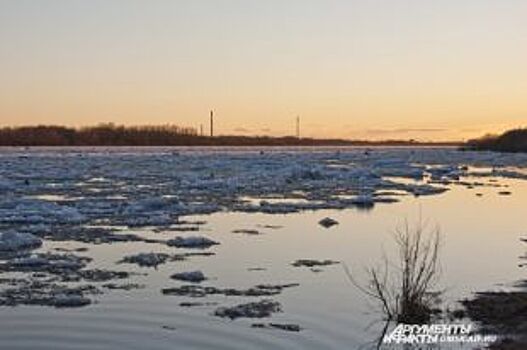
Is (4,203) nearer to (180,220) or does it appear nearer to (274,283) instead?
(180,220)

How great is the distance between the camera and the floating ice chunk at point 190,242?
44.2 ft

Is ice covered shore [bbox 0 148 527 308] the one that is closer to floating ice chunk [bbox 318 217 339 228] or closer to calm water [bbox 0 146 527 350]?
floating ice chunk [bbox 318 217 339 228]

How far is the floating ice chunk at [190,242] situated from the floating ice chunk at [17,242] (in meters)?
2.03

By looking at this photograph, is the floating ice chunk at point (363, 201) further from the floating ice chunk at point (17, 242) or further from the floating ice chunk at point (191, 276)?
the floating ice chunk at point (191, 276)

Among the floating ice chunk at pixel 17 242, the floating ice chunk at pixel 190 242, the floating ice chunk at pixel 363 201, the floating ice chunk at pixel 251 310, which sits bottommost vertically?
the floating ice chunk at pixel 363 201

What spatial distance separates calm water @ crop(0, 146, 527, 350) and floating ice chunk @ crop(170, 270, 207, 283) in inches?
6.7

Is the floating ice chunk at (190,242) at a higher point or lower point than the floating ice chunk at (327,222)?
Result: higher

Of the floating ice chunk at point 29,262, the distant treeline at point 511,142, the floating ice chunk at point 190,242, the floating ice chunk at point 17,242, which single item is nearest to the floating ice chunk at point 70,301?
the floating ice chunk at point 29,262

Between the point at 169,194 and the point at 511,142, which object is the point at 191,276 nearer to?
the point at 169,194

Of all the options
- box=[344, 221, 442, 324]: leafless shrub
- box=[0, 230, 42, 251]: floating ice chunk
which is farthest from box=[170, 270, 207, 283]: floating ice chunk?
box=[0, 230, 42, 251]: floating ice chunk

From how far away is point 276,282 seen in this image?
10.4 m

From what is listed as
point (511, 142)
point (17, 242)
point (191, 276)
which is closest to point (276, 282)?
point (191, 276)

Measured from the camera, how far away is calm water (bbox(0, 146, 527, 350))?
7652 mm

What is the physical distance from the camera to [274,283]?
10320 mm
